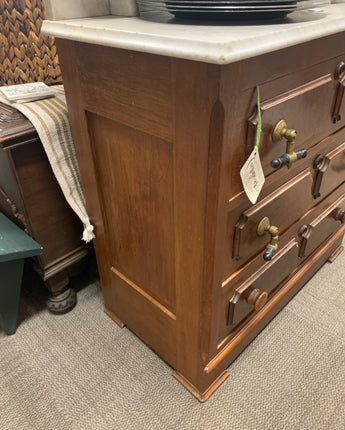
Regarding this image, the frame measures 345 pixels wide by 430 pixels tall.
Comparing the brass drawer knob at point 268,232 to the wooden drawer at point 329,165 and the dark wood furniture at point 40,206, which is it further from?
the dark wood furniture at point 40,206

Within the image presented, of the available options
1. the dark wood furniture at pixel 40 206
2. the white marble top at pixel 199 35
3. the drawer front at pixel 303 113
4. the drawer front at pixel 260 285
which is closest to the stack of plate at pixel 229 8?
the white marble top at pixel 199 35

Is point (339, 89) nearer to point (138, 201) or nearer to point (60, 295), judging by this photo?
point (138, 201)

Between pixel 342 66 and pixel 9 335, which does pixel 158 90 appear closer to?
pixel 342 66

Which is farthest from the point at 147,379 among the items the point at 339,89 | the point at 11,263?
the point at 339,89

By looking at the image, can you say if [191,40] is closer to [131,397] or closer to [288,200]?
[288,200]

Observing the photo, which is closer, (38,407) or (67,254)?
(38,407)

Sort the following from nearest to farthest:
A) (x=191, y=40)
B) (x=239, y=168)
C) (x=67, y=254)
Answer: (x=191, y=40), (x=239, y=168), (x=67, y=254)

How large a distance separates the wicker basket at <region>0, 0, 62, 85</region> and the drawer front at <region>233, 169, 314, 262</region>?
79 centimetres

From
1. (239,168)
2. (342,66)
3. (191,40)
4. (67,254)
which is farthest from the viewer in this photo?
(67,254)

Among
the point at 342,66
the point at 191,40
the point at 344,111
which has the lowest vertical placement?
the point at 344,111

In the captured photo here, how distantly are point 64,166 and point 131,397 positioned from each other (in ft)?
2.11

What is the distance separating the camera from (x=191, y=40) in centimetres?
47

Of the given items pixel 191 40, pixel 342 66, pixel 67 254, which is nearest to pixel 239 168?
pixel 191 40

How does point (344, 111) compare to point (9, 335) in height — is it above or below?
above
